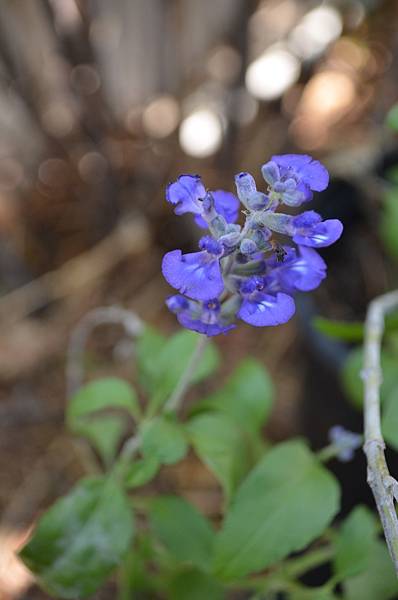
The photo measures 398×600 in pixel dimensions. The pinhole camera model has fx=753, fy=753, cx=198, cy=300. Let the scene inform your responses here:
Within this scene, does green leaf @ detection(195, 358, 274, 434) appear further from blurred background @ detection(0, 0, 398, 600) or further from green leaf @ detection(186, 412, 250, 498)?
blurred background @ detection(0, 0, 398, 600)

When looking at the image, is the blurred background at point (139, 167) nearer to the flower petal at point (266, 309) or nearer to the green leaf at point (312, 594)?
the green leaf at point (312, 594)

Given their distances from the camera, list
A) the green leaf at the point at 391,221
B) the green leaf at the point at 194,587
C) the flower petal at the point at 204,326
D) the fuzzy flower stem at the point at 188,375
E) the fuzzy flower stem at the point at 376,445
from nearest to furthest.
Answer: the fuzzy flower stem at the point at 376,445 → the flower petal at the point at 204,326 → the fuzzy flower stem at the point at 188,375 → the green leaf at the point at 194,587 → the green leaf at the point at 391,221

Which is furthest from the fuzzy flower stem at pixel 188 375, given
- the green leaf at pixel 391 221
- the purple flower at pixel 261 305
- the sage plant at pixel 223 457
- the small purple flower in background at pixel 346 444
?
the green leaf at pixel 391 221

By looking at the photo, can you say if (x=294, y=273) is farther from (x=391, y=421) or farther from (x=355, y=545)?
(x=355, y=545)

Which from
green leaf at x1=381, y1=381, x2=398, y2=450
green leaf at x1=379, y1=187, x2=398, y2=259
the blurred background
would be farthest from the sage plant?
the blurred background

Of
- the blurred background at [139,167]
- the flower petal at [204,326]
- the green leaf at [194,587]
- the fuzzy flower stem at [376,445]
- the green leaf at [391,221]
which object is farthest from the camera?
the blurred background at [139,167]

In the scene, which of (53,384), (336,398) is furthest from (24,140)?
(336,398)

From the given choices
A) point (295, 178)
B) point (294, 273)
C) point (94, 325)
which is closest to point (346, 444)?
point (294, 273)
